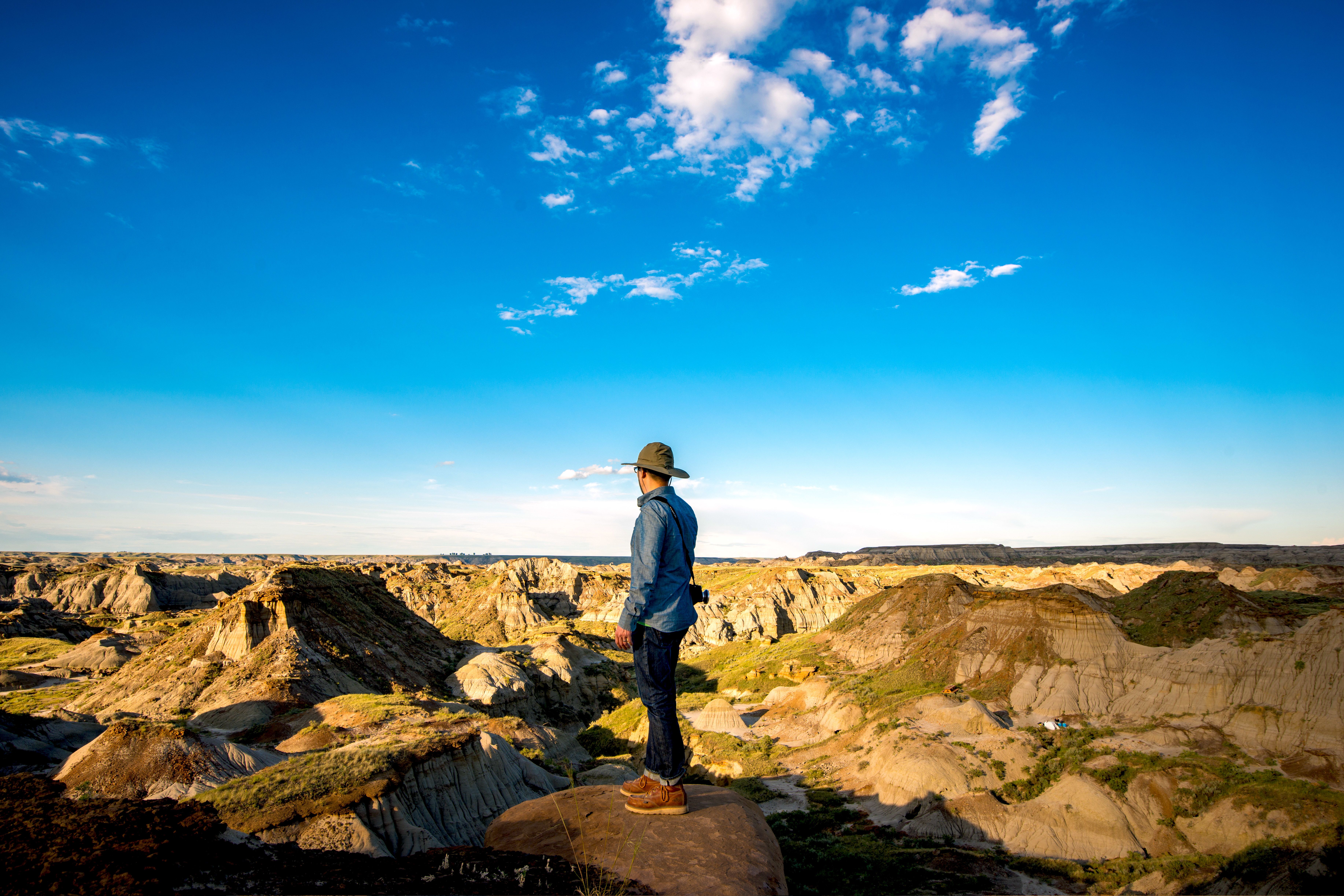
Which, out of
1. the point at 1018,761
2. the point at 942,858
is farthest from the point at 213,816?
the point at 1018,761

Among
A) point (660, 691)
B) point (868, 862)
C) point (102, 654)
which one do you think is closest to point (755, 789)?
point (868, 862)

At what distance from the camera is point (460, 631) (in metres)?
97.9

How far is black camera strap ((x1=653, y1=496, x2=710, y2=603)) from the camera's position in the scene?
647 cm

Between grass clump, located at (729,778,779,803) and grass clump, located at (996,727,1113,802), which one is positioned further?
grass clump, located at (729,778,779,803)

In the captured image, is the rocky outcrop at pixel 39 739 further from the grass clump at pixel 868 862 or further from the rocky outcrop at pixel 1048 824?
the rocky outcrop at pixel 1048 824

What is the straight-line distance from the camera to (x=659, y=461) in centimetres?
693

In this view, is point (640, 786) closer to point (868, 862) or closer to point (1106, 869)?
point (868, 862)

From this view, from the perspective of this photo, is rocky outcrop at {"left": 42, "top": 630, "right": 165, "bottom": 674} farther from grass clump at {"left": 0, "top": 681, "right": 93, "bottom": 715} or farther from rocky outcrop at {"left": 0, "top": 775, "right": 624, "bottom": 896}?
rocky outcrop at {"left": 0, "top": 775, "right": 624, "bottom": 896}

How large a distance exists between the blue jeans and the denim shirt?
0.48ft

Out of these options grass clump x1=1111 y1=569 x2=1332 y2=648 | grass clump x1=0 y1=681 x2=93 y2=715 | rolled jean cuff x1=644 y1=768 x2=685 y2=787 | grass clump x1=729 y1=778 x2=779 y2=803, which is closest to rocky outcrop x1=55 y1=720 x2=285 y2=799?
rolled jean cuff x1=644 y1=768 x2=685 y2=787

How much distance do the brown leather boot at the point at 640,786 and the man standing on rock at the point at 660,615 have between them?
1 cm

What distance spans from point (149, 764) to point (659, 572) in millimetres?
22665

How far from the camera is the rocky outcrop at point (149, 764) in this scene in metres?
18.7

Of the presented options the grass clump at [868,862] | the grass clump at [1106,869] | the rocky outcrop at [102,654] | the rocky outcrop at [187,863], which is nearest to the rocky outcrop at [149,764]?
the rocky outcrop at [187,863]
